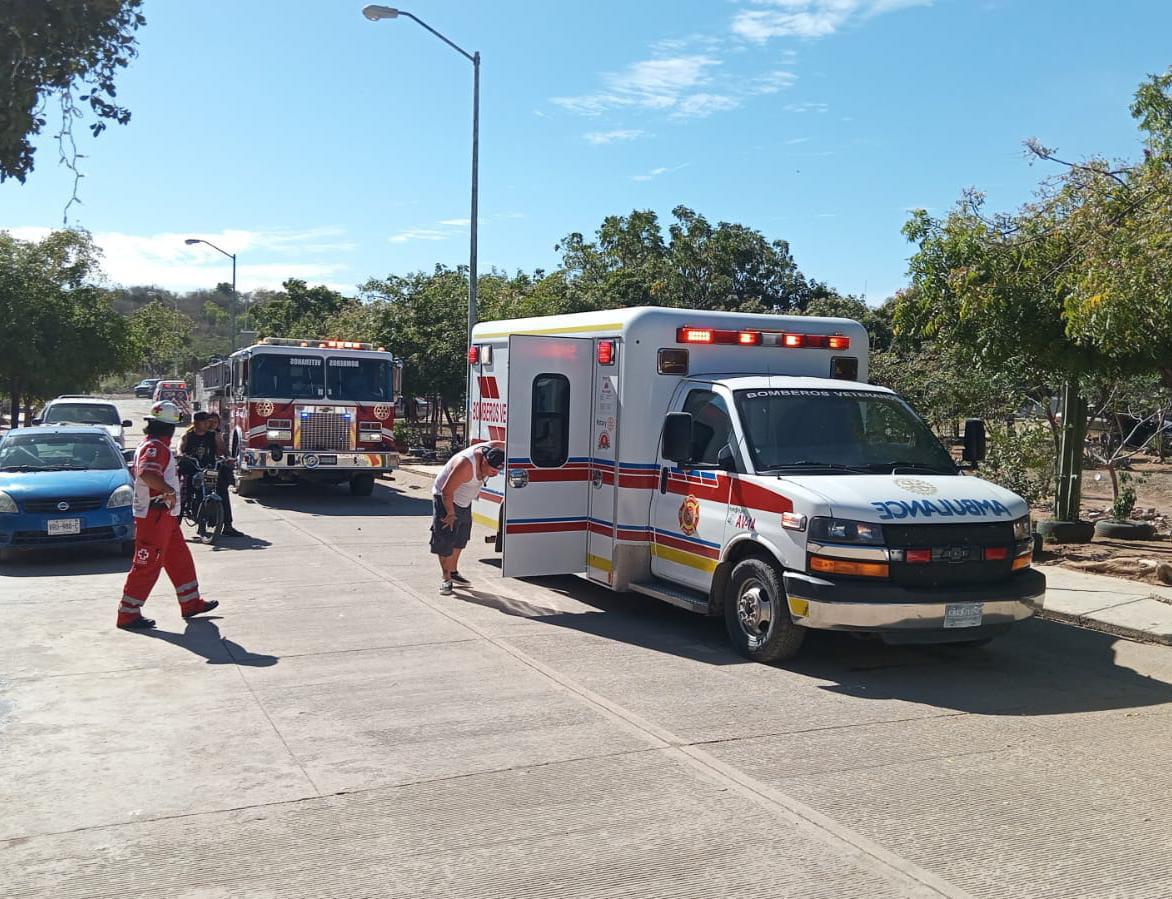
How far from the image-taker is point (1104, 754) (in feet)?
20.4

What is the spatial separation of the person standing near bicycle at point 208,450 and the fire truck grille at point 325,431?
440 centimetres

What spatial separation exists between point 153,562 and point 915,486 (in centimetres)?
596

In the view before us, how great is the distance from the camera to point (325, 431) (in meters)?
19.0

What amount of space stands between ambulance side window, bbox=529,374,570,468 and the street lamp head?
12276 millimetres

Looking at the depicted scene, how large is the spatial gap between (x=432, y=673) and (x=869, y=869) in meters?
3.82

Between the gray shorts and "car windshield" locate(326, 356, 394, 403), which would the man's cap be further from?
"car windshield" locate(326, 356, 394, 403)

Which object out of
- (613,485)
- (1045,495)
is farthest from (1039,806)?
(1045,495)

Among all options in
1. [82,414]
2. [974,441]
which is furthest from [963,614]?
[82,414]

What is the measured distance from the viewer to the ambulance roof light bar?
9414 mm

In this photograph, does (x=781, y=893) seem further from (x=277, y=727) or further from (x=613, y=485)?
(x=613, y=485)

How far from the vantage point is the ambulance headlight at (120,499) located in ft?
39.5

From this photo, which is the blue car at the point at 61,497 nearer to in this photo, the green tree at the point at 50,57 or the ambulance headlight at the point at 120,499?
the ambulance headlight at the point at 120,499

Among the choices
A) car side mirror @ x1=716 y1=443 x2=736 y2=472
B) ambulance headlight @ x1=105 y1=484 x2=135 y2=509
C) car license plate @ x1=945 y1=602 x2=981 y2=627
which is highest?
A: car side mirror @ x1=716 y1=443 x2=736 y2=472

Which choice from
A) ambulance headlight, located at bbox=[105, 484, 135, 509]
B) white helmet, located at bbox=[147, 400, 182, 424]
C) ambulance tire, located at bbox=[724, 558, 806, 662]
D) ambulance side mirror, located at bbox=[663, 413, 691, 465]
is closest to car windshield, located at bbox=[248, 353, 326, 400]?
ambulance headlight, located at bbox=[105, 484, 135, 509]
